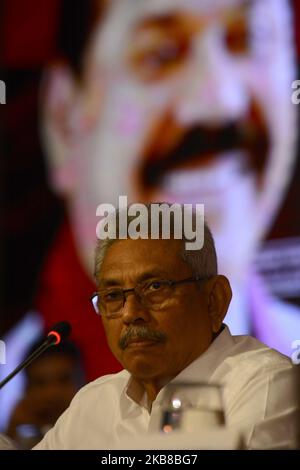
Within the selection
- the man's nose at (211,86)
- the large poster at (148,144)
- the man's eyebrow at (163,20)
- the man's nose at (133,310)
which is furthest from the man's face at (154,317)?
the man's eyebrow at (163,20)

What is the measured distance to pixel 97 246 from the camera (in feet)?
6.29

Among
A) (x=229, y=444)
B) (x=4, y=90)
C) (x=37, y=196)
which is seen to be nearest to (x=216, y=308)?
(x=229, y=444)

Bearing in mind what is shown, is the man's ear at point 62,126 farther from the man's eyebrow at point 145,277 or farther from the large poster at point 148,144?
the man's eyebrow at point 145,277

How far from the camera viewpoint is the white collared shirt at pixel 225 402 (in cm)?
151

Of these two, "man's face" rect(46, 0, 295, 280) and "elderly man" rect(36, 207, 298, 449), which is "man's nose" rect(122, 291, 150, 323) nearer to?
"elderly man" rect(36, 207, 298, 449)

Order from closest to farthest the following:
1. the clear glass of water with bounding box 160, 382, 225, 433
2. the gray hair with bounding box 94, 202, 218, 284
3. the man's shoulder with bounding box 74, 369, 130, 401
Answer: the clear glass of water with bounding box 160, 382, 225, 433 < the gray hair with bounding box 94, 202, 218, 284 < the man's shoulder with bounding box 74, 369, 130, 401

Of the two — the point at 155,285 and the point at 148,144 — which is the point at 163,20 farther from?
the point at 155,285

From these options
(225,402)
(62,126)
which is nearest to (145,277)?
(225,402)

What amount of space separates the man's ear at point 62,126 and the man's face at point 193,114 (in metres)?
0.03

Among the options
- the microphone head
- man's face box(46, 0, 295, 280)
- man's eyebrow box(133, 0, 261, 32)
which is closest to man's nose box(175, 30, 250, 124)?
man's face box(46, 0, 295, 280)

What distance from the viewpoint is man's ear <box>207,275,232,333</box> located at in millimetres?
1880
